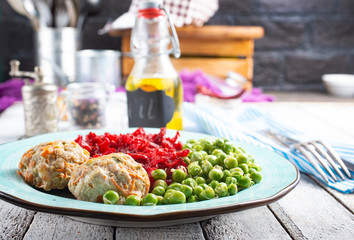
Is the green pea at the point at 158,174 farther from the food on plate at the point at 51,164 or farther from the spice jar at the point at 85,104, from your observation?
the spice jar at the point at 85,104

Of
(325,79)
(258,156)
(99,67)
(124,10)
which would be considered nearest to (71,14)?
(99,67)

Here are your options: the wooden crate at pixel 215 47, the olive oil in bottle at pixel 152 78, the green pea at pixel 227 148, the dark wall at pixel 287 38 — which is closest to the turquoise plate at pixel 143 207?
the green pea at pixel 227 148

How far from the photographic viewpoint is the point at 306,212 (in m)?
0.76

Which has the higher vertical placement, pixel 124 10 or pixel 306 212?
pixel 124 10

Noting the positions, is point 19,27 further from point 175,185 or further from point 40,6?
point 175,185

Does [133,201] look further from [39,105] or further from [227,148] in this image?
[39,105]

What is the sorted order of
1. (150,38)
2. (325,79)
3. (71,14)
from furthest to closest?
(325,79) → (71,14) → (150,38)

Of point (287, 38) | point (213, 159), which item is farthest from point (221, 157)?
point (287, 38)

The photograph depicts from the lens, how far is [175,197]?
667mm

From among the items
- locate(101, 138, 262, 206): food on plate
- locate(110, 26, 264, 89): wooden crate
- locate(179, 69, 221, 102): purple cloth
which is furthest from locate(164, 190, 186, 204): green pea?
locate(110, 26, 264, 89): wooden crate

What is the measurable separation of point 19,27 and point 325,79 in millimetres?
2153

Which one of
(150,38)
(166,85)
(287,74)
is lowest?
(287,74)

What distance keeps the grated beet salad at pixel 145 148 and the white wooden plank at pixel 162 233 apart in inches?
5.5

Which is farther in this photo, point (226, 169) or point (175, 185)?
point (226, 169)
